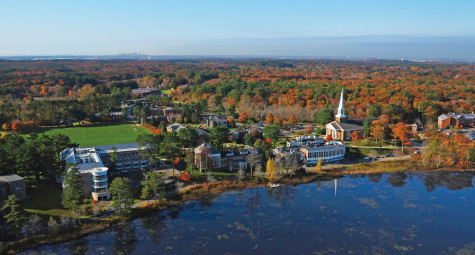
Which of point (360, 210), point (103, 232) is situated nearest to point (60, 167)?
point (103, 232)

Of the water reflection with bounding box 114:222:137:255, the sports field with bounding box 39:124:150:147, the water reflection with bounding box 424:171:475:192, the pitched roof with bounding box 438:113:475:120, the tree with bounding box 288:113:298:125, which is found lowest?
the water reflection with bounding box 114:222:137:255

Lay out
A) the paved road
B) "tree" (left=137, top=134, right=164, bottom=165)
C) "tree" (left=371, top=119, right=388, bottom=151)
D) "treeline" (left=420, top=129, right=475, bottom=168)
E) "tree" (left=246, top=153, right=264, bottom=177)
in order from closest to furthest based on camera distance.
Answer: "tree" (left=137, top=134, right=164, bottom=165) < "tree" (left=246, top=153, right=264, bottom=177) < the paved road < "treeline" (left=420, top=129, right=475, bottom=168) < "tree" (left=371, top=119, right=388, bottom=151)

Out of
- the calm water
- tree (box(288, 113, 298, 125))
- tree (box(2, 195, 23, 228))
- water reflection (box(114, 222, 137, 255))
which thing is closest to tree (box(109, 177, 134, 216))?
water reflection (box(114, 222, 137, 255))

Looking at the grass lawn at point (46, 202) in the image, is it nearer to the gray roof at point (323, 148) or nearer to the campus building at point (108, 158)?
the campus building at point (108, 158)

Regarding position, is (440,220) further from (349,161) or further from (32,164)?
(32,164)

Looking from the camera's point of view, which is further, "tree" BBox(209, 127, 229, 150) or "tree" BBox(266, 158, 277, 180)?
"tree" BBox(209, 127, 229, 150)

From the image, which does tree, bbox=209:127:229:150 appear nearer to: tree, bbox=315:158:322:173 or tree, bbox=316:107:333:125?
tree, bbox=315:158:322:173

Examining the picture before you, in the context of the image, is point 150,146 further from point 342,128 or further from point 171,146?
point 342,128
